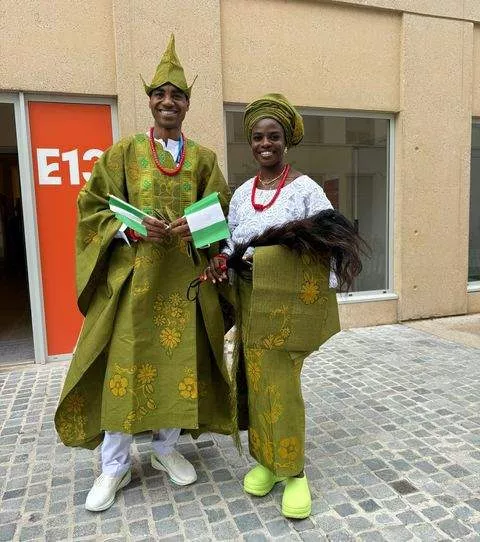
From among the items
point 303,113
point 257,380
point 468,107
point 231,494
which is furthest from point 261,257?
point 468,107

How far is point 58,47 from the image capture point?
3.98 m

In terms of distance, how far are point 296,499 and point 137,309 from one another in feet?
3.66

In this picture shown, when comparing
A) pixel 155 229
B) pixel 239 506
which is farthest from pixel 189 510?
pixel 155 229

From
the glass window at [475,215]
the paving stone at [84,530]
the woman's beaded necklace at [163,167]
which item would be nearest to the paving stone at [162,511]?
the paving stone at [84,530]

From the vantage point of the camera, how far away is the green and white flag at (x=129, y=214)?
189 cm

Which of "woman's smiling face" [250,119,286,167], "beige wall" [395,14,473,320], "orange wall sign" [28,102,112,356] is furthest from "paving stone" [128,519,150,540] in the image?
"beige wall" [395,14,473,320]

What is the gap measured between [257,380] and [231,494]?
0.66 metres

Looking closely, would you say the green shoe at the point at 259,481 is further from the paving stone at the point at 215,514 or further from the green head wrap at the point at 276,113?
the green head wrap at the point at 276,113

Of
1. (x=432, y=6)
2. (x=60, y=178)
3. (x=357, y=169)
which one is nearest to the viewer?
(x=60, y=178)

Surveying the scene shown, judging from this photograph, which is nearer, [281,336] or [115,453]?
[281,336]

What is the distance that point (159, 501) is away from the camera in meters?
2.25

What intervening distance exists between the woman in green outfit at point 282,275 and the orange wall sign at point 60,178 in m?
2.60

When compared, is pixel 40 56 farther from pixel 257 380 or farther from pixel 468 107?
pixel 468 107

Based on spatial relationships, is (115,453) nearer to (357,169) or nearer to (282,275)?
(282,275)
